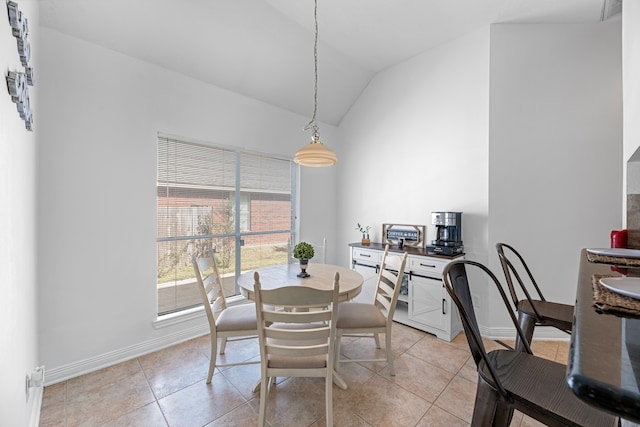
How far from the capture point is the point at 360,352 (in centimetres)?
247

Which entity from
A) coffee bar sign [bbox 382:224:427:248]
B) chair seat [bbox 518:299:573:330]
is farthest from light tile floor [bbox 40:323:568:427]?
coffee bar sign [bbox 382:224:427:248]

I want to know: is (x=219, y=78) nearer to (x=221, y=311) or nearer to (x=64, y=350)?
(x=221, y=311)

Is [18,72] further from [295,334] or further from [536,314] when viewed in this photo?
[536,314]

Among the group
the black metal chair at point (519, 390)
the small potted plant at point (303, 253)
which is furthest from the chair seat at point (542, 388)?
the small potted plant at point (303, 253)

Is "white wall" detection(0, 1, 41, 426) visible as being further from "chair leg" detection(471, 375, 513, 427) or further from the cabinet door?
the cabinet door

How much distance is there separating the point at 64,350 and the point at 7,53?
214 cm

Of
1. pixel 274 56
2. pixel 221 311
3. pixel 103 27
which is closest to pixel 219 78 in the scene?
pixel 274 56

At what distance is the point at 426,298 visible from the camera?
287 centimetres

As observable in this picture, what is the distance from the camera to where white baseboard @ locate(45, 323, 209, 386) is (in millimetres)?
2070

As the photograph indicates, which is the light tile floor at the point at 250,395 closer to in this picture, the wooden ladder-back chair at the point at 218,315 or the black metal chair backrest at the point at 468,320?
the wooden ladder-back chair at the point at 218,315

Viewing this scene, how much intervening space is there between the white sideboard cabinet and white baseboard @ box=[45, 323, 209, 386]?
2171 mm

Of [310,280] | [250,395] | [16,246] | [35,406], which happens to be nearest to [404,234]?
[310,280]

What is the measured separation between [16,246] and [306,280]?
5.61ft

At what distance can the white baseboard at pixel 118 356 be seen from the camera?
6.79 ft
